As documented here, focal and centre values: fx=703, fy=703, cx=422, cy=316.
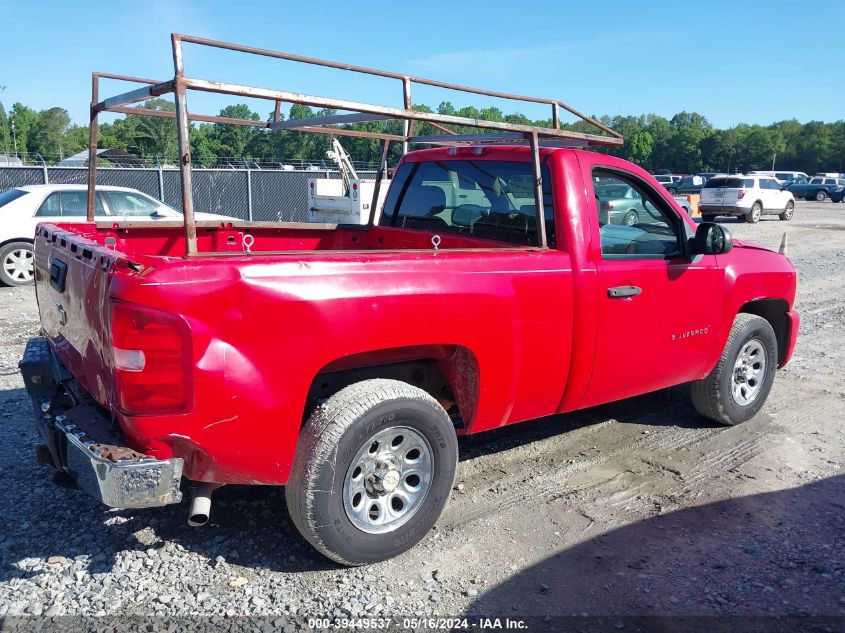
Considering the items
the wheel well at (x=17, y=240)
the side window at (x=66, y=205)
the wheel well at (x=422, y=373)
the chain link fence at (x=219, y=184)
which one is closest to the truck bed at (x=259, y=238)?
the wheel well at (x=422, y=373)

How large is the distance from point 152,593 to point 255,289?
4.72 ft

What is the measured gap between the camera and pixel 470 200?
4543mm

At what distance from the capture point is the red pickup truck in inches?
108

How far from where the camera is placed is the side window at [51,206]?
10.6 m

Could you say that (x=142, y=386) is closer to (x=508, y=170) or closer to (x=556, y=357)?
(x=556, y=357)

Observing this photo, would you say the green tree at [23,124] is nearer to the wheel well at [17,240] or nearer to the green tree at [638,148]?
the green tree at [638,148]

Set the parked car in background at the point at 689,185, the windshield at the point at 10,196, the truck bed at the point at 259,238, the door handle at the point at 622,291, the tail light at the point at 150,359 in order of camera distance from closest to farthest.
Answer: the tail light at the point at 150,359 < the door handle at the point at 622,291 < the truck bed at the point at 259,238 < the windshield at the point at 10,196 < the parked car in background at the point at 689,185

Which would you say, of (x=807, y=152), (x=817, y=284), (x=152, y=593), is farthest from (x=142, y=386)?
(x=807, y=152)

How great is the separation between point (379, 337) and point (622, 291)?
63.7 inches

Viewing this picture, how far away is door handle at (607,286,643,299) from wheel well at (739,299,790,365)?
1.72 meters

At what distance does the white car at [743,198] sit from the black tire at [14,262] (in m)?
23.4

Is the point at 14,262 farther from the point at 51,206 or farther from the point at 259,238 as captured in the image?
the point at 259,238

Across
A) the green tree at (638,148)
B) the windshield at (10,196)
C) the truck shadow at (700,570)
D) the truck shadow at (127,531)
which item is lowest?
the truck shadow at (700,570)

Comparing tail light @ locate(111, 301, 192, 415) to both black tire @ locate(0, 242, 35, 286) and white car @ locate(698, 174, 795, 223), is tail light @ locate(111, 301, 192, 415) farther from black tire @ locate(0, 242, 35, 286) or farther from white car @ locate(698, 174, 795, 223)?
white car @ locate(698, 174, 795, 223)
